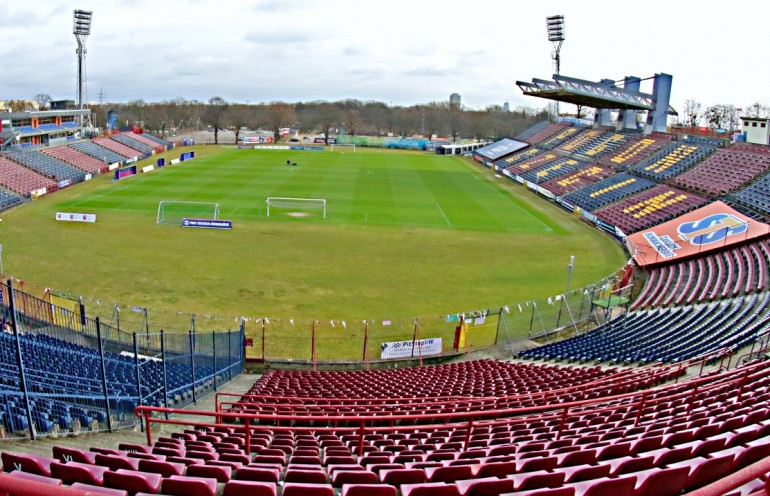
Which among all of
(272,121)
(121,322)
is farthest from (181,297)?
(272,121)

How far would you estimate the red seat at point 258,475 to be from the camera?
6296 mm

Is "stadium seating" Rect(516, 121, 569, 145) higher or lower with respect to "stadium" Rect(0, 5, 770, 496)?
higher

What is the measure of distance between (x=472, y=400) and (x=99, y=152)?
81757 millimetres

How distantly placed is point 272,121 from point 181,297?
397ft

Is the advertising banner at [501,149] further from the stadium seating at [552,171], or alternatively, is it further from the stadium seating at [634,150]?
the stadium seating at [634,150]

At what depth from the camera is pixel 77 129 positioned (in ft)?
299

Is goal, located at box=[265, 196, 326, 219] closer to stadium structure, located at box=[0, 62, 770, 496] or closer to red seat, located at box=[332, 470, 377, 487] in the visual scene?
stadium structure, located at box=[0, 62, 770, 496]

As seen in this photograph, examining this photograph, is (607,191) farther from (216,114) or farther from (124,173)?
(216,114)

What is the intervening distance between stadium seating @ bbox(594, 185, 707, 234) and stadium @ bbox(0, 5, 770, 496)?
38 cm

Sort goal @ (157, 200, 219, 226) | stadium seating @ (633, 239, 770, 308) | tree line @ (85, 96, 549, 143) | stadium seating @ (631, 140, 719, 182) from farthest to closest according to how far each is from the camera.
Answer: tree line @ (85, 96, 549, 143)
stadium seating @ (631, 140, 719, 182)
goal @ (157, 200, 219, 226)
stadium seating @ (633, 239, 770, 308)

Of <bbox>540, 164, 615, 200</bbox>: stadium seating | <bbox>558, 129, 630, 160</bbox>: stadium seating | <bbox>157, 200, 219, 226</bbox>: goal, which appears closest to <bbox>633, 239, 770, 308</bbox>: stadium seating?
<bbox>540, 164, 615, 200</bbox>: stadium seating

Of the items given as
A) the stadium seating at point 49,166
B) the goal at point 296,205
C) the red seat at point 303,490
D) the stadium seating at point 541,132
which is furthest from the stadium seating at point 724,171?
the stadium seating at point 49,166

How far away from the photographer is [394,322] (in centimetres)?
2717

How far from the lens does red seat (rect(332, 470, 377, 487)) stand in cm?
660
